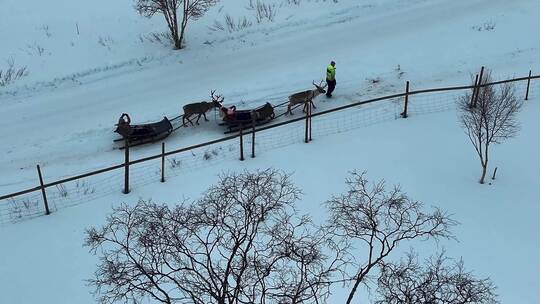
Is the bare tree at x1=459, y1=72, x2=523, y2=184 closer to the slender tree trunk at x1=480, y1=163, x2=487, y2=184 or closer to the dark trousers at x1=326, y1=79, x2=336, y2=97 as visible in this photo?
the slender tree trunk at x1=480, y1=163, x2=487, y2=184

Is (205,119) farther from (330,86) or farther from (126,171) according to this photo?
(126,171)

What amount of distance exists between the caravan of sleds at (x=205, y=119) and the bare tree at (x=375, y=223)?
15.4 ft

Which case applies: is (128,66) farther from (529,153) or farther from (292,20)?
(529,153)

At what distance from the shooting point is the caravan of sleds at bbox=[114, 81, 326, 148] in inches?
834

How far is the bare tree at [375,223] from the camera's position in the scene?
12852 millimetres

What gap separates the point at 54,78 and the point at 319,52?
11225mm

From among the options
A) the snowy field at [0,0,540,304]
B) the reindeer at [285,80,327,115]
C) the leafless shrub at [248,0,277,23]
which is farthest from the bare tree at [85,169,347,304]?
the leafless shrub at [248,0,277,23]

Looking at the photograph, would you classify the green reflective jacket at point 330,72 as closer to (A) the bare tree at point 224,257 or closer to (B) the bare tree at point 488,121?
(B) the bare tree at point 488,121

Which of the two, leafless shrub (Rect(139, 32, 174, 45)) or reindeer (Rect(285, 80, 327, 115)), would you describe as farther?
leafless shrub (Rect(139, 32, 174, 45))

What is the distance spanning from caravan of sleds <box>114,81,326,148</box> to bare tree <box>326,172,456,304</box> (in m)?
4.71

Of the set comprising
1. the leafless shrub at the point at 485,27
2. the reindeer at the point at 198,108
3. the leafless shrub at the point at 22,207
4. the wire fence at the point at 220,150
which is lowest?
the leafless shrub at the point at 22,207

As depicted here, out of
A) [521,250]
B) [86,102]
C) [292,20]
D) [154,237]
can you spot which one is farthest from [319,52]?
[154,237]

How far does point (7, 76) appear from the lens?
2633 cm

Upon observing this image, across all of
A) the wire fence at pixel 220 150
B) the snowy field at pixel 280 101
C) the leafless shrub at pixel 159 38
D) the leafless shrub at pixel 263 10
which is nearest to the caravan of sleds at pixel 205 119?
the snowy field at pixel 280 101
